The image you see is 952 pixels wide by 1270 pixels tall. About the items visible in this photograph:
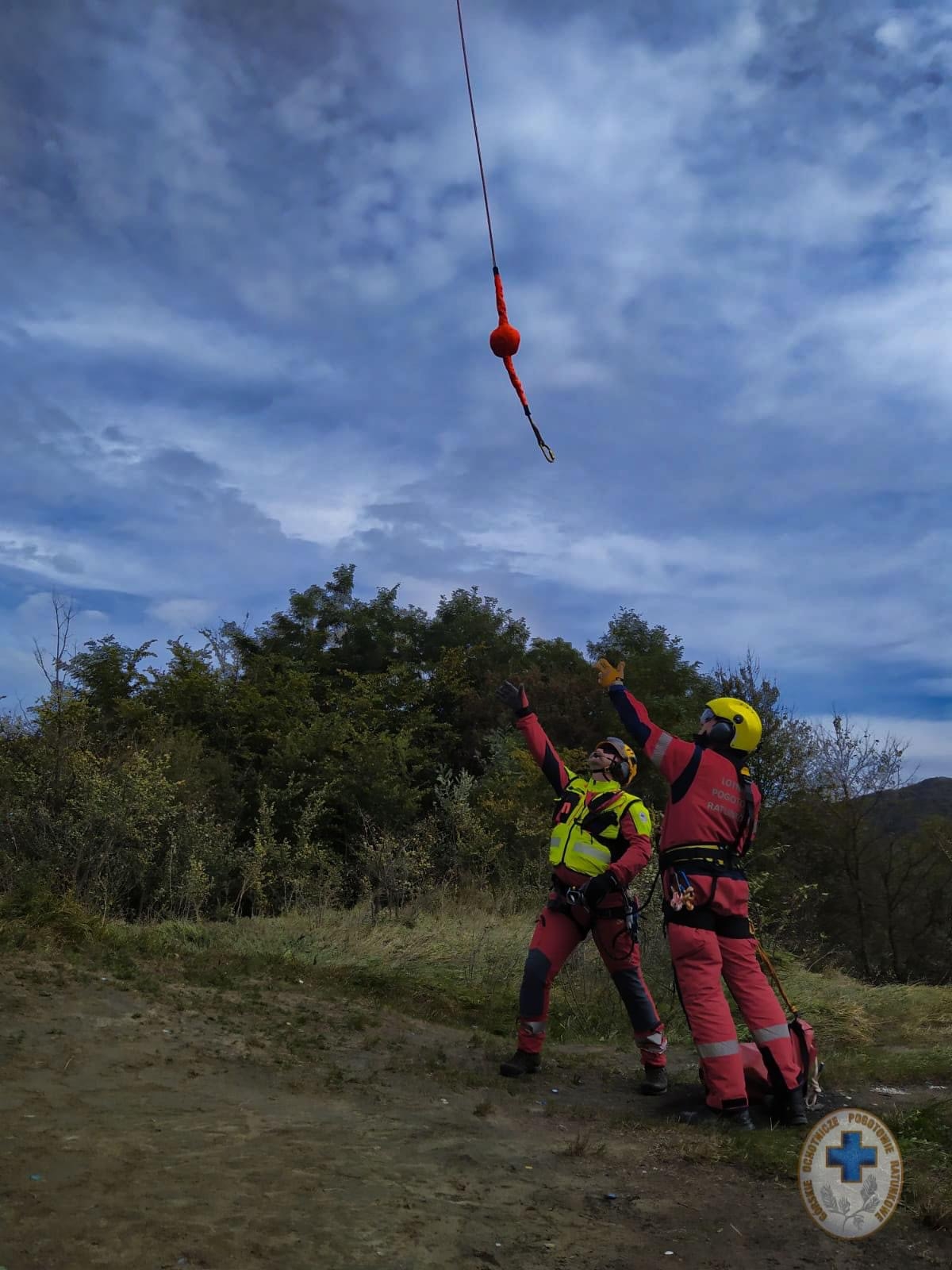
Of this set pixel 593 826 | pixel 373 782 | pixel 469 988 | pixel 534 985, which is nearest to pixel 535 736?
pixel 593 826

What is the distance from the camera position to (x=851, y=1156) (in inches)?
159

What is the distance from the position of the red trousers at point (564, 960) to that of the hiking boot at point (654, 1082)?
0.20 ft

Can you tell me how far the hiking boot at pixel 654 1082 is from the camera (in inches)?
229

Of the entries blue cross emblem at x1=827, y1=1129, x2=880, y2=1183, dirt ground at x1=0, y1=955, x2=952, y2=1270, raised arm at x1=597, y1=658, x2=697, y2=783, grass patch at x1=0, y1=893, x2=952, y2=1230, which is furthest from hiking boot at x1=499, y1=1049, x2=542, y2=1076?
blue cross emblem at x1=827, y1=1129, x2=880, y2=1183

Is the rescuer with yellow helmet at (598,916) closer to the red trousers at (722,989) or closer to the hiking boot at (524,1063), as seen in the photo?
the hiking boot at (524,1063)

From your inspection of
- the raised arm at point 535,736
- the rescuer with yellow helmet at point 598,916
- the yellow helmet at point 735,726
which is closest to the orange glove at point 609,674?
the rescuer with yellow helmet at point 598,916

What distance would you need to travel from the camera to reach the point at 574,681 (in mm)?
24078

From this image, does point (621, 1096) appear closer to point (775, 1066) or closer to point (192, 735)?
point (775, 1066)

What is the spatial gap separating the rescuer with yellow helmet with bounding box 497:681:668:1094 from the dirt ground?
0.29 meters

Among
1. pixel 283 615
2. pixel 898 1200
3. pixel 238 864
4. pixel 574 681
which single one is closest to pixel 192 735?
pixel 238 864

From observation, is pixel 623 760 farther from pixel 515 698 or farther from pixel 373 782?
pixel 373 782

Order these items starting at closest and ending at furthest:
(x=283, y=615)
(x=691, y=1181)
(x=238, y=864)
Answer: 1. (x=691, y=1181)
2. (x=238, y=864)
3. (x=283, y=615)

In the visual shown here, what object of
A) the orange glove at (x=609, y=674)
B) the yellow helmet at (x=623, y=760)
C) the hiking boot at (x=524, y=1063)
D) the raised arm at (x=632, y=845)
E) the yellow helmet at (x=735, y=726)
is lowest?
the hiking boot at (x=524, y=1063)

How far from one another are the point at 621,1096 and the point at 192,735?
1438 cm
